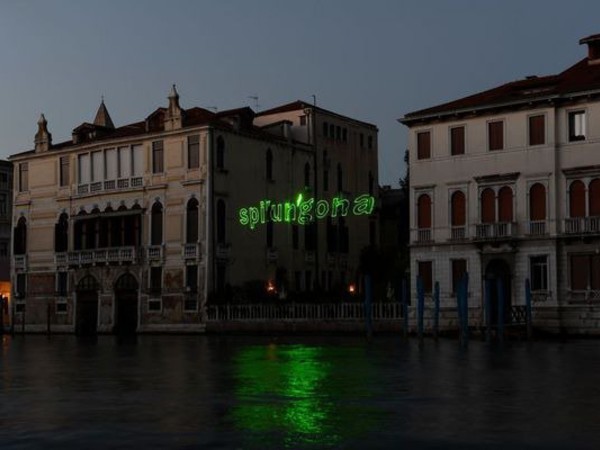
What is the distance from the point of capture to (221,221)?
59.7 metres

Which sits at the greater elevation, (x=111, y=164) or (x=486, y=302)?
(x=111, y=164)

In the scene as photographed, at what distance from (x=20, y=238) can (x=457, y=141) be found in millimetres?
30492

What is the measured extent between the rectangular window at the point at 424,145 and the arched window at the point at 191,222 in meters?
13.4

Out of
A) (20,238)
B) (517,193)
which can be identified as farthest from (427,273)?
(20,238)

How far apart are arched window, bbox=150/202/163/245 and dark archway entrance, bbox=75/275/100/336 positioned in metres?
5.08

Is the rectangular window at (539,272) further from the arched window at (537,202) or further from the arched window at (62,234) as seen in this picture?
the arched window at (62,234)

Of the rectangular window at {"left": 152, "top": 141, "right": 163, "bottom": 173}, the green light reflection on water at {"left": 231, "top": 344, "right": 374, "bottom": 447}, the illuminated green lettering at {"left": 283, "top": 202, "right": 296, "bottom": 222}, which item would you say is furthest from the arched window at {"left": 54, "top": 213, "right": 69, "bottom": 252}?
the green light reflection on water at {"left": 231, "top": 344, "right": 374, "bottom": 447}

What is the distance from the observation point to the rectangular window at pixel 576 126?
155ft

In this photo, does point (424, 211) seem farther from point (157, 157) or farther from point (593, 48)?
point (157, 157)

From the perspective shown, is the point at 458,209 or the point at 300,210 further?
the point at 300,210

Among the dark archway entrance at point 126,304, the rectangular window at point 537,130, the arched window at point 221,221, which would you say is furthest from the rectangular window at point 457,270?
the dark archway entrance at point 126,304

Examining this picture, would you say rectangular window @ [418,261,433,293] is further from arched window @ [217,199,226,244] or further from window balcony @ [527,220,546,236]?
arched window @ [217,199,226,244]

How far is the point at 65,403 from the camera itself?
1622 cm

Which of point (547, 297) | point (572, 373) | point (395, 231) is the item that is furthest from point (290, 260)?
point (572, 373)
